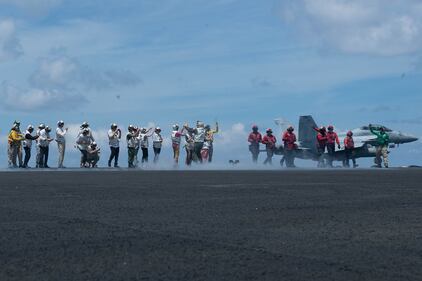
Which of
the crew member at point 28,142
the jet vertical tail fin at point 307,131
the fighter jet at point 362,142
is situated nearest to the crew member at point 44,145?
the crew member at point 28,142

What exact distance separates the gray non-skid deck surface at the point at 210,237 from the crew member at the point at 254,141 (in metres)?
25.3

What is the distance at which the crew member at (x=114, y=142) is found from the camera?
35.6m

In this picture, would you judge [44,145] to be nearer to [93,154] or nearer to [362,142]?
[93,154]

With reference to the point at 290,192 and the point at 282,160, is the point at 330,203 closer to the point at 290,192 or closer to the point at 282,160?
the point at 290,192

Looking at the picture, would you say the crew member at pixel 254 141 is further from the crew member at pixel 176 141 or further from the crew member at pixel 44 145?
the crew member at pixel 44 145

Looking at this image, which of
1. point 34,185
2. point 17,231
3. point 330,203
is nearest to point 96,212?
point 17,231

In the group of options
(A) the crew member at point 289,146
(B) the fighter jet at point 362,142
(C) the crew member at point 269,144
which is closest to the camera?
(A) the crew member at point 289,146

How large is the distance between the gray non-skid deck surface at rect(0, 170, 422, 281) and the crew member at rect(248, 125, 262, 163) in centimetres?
2527

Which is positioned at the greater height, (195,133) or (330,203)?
(195,133)

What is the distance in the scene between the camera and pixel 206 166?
38.5m

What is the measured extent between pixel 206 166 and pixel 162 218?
28.1m

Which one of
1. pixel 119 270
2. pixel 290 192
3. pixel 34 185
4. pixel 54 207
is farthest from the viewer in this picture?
pixel 34 185

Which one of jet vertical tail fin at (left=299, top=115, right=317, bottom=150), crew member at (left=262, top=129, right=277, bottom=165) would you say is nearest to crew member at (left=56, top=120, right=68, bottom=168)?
crew member at (left=262, top=129, right=277, bottom=165)

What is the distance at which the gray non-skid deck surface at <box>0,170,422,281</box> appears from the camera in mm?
6402
